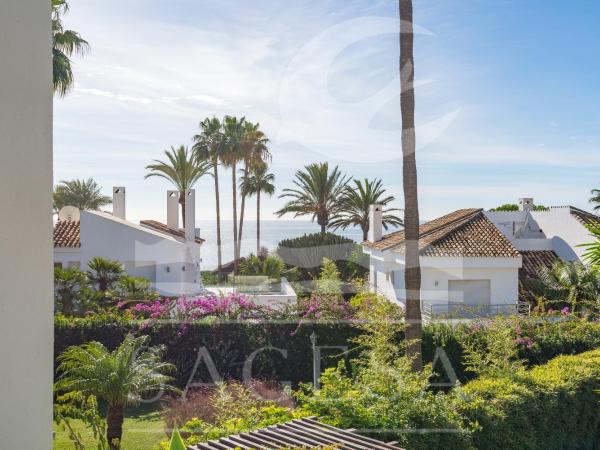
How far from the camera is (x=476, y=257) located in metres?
21.7

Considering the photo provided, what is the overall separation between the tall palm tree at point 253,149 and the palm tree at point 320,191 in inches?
175

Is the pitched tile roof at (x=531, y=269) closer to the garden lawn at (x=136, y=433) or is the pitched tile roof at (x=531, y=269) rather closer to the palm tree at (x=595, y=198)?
the garden lawn at (x=136, y=433)

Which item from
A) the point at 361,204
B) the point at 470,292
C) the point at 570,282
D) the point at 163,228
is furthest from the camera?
the point at 361,204

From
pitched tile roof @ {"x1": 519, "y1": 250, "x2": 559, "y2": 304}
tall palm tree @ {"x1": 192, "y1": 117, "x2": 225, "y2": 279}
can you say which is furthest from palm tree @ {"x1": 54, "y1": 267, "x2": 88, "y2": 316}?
tall palm tree @ {"x1": 192, "y1": 117, "x2": 225, "y2": 279}

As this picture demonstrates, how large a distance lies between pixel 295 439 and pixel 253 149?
116 feet

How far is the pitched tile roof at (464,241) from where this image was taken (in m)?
22.0

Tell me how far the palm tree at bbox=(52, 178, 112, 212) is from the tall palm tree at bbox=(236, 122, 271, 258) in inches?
487

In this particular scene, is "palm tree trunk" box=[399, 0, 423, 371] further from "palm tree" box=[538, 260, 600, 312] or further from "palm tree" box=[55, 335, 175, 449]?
"palm tree" box=[538, 260, 600, 312]

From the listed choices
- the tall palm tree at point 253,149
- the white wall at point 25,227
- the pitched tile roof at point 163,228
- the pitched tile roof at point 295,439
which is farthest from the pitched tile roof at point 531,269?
the white wall at point 25,227

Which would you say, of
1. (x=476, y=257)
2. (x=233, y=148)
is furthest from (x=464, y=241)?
(x=233, y=148)

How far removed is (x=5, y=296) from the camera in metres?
1.76

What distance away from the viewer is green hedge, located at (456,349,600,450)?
7469 millimetres

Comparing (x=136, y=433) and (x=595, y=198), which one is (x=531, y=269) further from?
(x=595, y=198)

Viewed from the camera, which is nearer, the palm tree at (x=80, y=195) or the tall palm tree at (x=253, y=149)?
the tall palm tree at (x=253, y=149)
